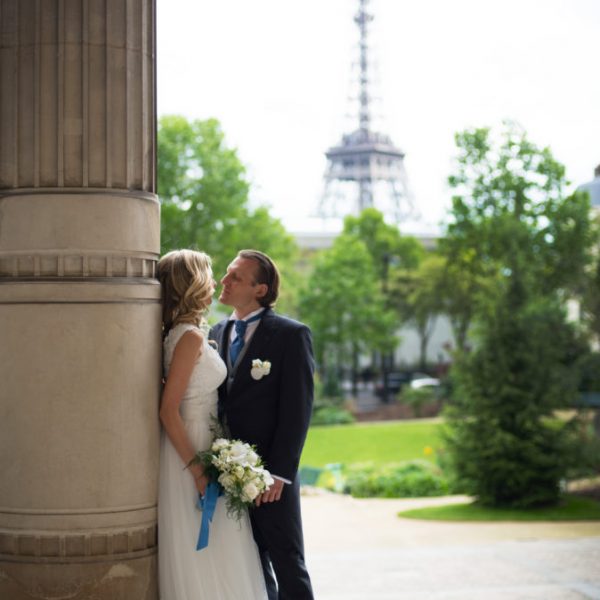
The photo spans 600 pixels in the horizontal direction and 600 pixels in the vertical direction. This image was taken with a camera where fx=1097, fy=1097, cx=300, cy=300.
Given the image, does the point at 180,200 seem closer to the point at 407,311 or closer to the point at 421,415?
the point at 421,415

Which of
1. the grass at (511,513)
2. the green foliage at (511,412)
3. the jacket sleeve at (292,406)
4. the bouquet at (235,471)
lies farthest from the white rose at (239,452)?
the green foliage at (511,412)

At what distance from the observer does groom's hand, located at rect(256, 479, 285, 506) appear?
16.7 feet

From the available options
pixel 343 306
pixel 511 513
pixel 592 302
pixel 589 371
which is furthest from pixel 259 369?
pixel 343 306

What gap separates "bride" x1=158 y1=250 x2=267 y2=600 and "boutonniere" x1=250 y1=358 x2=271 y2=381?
0.16 metres

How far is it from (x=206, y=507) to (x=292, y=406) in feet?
2.18

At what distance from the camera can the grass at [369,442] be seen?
3006 cm

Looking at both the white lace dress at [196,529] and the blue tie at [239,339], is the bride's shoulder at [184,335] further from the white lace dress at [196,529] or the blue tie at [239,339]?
the blue tie at [239,339]

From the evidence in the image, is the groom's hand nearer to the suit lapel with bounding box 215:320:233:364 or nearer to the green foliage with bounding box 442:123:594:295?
the suit lapel with bounding box 215:320:233:364

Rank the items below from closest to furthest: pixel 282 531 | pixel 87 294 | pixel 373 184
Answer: pixel 87 294 → pixel 282 531 → pixel 373 184

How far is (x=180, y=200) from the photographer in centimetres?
4025

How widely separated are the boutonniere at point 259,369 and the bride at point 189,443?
0.16 meters

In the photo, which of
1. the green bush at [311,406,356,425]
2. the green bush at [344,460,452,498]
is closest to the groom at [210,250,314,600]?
the green bush at [344,460,452,498]

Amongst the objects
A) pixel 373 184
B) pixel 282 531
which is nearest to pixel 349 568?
pixel 282 531

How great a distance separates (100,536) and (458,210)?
3929cm
